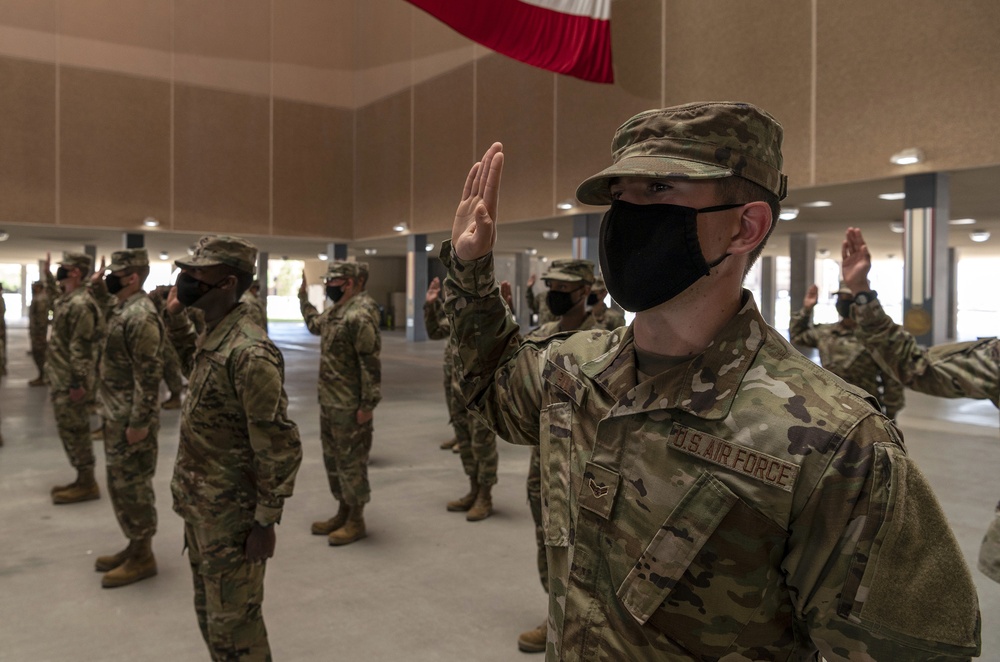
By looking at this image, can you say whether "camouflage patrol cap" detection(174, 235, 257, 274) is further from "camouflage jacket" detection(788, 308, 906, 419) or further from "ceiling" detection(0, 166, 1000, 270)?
"ceiling" detection(0, 166, 1000, 270)

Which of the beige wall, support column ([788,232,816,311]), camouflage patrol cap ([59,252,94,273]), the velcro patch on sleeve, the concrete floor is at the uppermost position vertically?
the beige wall

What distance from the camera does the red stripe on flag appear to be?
9.81m

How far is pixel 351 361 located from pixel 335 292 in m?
0.66

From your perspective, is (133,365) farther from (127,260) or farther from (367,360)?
(367,360)

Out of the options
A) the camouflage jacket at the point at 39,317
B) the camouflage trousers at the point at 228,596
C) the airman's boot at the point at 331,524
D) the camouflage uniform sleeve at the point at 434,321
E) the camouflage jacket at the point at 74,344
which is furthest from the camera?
the camouflage jacket at the point at 39,317

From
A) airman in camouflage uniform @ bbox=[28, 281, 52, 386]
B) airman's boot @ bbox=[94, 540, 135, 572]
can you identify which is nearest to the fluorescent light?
airman's boot @ bbox=[94, 540, 135, 572]

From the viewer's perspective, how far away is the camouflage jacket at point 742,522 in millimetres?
1086

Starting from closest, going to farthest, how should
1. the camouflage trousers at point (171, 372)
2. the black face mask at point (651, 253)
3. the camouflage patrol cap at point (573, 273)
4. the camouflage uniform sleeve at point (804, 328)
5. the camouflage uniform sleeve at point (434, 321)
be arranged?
1. the black face mask at point (651, 253)
2. the camouflage patrol cap at point (573, 273)
3. the camouflage uniform sleeve at point (434, 321)
4. the camouflage uniform sleeve at point (804, 328)
5. the camouflage trousers at point (171, 372)

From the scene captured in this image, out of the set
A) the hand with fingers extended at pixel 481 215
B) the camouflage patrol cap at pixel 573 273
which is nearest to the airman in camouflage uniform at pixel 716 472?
the hand with fingers extended at pixel 481 215

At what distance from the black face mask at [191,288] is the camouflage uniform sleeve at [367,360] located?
6.82ft

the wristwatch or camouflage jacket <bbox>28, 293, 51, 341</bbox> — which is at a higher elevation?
the wristwatch

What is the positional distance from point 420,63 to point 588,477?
1698 cm

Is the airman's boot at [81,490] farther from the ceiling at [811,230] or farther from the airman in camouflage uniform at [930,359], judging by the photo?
the ceiling at [811,230]

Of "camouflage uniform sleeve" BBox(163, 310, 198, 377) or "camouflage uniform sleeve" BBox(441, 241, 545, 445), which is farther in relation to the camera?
"camouflage uniform sleeve" BBox(163, 310, 198, 377)
